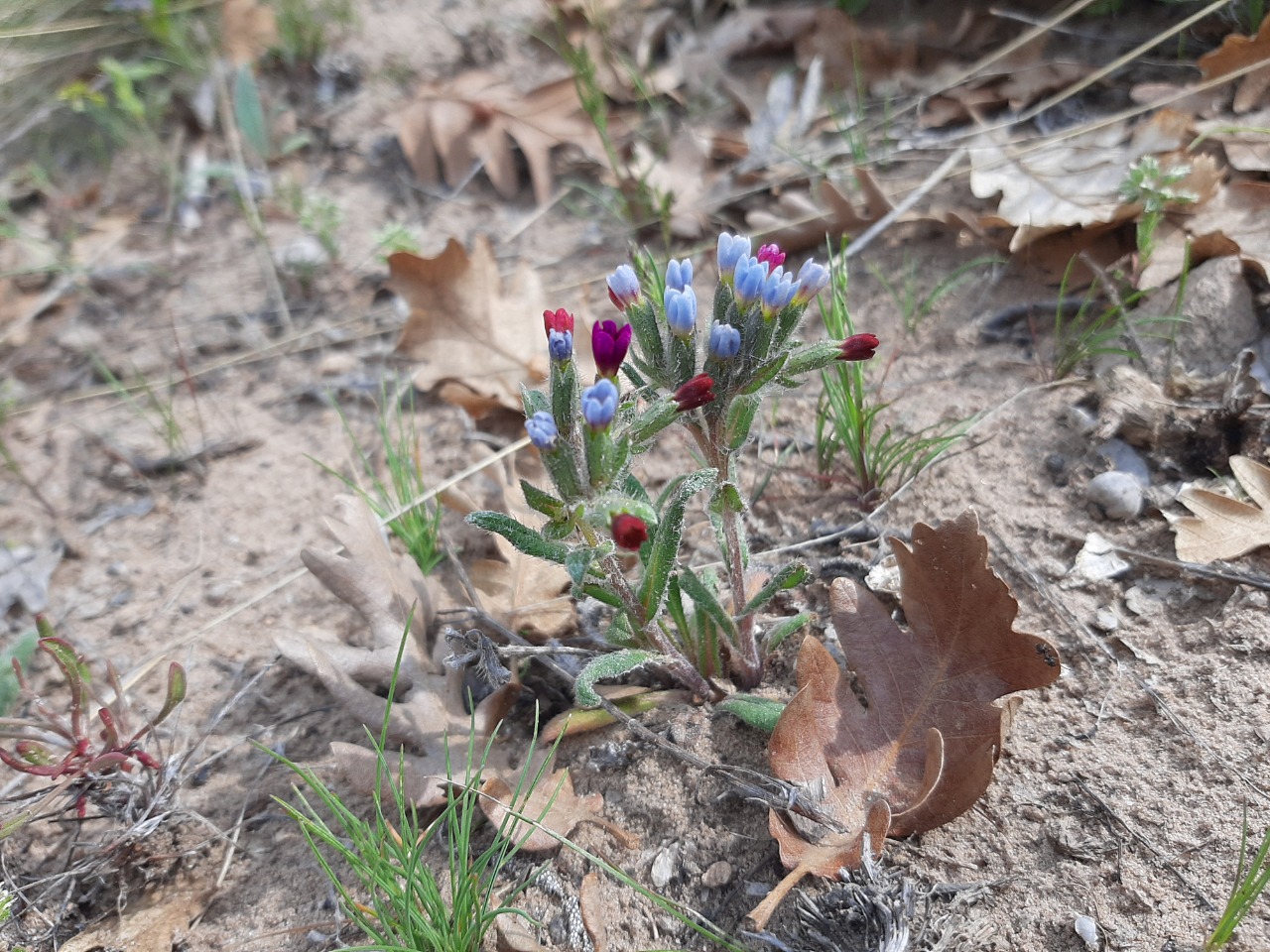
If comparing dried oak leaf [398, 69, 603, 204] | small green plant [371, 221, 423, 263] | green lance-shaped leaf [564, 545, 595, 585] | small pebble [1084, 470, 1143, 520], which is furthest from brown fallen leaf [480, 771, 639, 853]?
dried oak leaf [398, 69, 603, 204]

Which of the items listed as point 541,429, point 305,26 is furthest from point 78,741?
point 305,26

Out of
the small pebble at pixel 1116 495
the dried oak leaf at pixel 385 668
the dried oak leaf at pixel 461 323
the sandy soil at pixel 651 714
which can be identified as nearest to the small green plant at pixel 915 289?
the sandy soil at pixel 651 714

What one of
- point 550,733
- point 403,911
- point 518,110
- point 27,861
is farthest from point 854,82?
point 27,861

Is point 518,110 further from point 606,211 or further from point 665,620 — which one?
point 665,620

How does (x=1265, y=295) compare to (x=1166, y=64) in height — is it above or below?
below

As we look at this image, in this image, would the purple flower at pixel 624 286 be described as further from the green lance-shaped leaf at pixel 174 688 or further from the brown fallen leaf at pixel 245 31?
the brown fallen leaf at pixel 245 31
